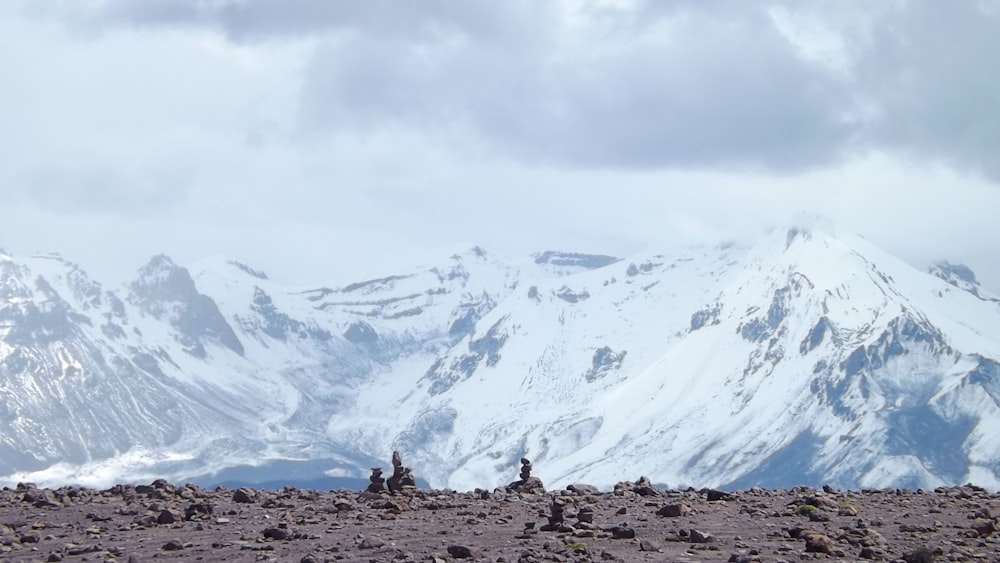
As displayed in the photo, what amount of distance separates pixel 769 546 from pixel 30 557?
18.7 meters

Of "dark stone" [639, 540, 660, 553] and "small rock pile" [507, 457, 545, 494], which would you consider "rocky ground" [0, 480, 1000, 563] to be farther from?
"small rock pile" [507, 457, 545, 494]

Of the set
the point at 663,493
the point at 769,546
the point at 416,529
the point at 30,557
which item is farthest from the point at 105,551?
the point at 663,493

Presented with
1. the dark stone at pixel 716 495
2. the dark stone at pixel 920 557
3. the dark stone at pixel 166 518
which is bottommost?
the dark stone at pixel 920 557

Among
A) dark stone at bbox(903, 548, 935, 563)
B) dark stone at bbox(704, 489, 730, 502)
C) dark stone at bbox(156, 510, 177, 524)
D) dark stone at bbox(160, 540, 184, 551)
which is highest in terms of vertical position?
dark stone at bbox(704, 489, 730, 502)

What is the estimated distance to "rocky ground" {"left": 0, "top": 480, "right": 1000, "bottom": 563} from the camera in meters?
42.7

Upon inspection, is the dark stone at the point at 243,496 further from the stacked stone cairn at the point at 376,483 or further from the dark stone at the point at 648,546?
the dark stone at the point at 648,546

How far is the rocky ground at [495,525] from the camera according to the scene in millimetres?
42688

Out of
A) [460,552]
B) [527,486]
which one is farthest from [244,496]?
[460,552]

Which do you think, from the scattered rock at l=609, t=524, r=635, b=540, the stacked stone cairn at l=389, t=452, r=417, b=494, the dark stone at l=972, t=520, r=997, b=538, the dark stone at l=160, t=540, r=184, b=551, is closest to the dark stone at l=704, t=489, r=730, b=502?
the dark stone at l=972, t=520, r=997, b=538

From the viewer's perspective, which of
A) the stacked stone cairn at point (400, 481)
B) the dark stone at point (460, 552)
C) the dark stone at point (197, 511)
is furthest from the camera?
the stacked stone cairn at point (400, 481)

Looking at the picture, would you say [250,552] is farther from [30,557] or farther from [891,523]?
[891,523]

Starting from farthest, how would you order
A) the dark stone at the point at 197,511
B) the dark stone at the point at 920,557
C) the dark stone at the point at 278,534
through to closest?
the dark stone at the point at 197,511 < the dark stone at the point at 278,534 < the dark stone at the point at 920,557

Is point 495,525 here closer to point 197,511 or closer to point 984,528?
point 197,511

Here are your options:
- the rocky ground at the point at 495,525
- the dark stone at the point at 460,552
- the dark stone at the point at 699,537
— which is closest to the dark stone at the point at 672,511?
the rocky ground at the point at 495,525
